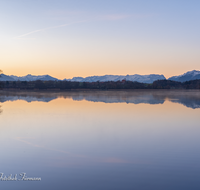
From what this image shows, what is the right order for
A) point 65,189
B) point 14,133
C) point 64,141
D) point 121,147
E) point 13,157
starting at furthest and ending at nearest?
point 14,133 → point 64,141 → point 121,147 → point 13,157 → point 65,189

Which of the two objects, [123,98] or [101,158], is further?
[123,98]

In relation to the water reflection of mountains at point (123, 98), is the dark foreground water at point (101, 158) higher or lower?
lower

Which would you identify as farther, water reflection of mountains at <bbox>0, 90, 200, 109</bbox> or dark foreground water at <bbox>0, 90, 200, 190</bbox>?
water reflection of mountains at <bbox>0, 90, 200, 109</bbox>

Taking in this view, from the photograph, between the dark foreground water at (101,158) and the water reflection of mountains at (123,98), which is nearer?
the dark foreground water at (101,158)

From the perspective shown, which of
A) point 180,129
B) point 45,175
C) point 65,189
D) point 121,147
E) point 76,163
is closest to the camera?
point 65,189

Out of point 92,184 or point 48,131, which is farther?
point 48,131

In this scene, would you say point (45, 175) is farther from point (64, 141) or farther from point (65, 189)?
point (64, 141)

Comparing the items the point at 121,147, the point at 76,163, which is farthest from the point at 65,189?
the point at 121,147

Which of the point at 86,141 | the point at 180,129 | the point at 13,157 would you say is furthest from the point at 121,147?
the point at 180,129

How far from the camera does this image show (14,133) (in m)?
12.4

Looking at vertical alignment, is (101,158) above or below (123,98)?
below

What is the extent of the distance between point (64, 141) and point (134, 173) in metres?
4.75

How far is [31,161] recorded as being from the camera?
8023mm

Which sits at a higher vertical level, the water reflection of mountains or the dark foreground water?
the water reflection of mountains
